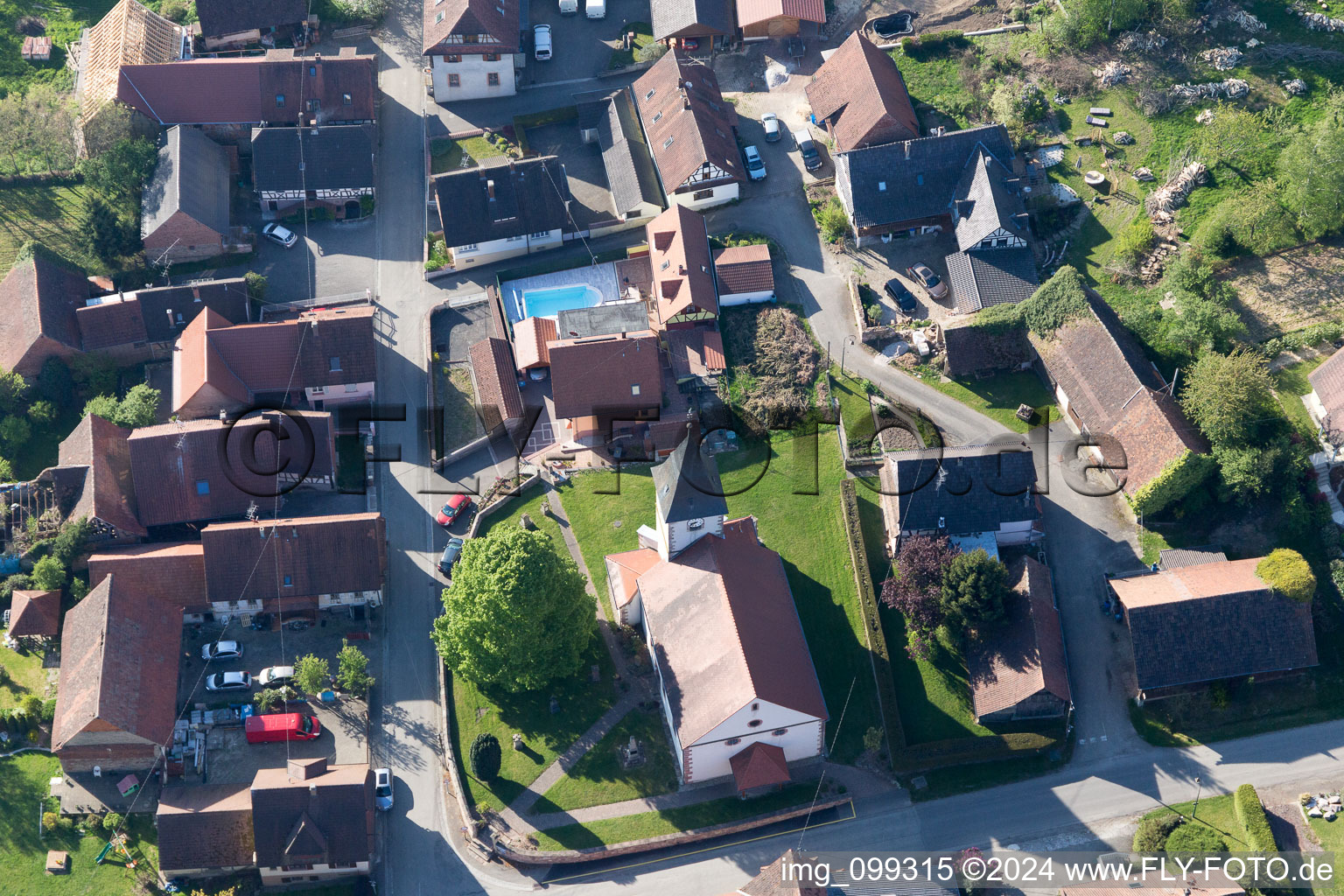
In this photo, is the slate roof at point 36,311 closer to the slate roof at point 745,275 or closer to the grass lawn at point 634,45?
the grass lawn at point 634,45

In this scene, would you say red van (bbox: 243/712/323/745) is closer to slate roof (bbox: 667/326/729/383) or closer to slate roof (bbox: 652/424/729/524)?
slate roof (bbox: 652/424/729/524)

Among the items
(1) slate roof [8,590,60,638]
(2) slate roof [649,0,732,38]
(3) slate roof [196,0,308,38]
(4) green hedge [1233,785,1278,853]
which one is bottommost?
(4) green hedge [1233,785,1278,853]

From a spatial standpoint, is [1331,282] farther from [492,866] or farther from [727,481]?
[492,866]

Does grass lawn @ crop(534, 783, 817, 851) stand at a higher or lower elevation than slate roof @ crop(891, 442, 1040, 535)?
lower

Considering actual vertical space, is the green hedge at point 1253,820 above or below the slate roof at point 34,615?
below

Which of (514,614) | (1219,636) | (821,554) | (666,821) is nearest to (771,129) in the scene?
(821,554)

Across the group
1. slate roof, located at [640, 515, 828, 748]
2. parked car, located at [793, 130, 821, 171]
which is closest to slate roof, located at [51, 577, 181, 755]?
slate roof, located at [640, 515, 828, 748]

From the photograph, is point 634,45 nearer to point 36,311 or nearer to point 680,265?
point 680,265

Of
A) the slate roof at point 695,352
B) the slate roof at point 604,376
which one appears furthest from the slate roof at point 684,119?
the slate roof at point 604,376
